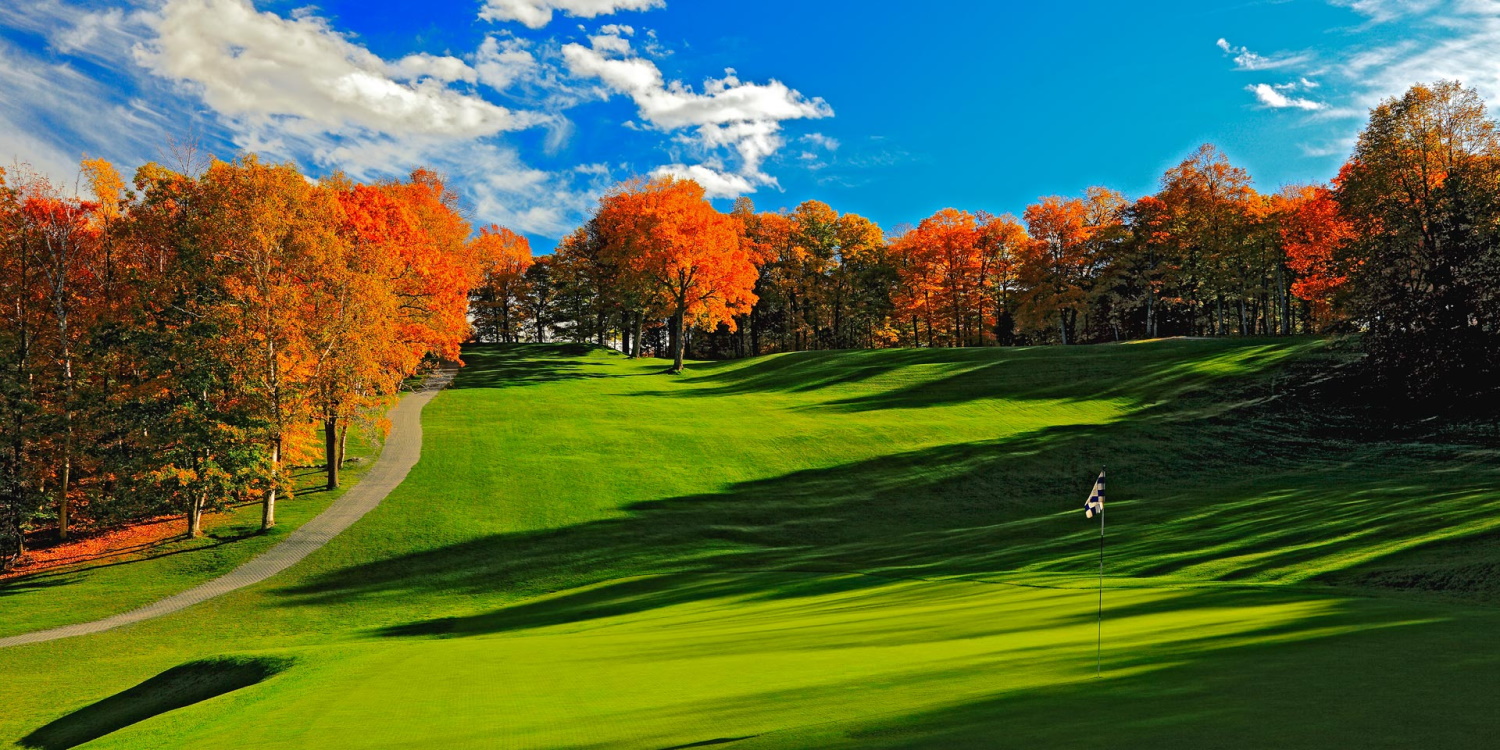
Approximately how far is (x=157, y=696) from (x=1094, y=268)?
276ft

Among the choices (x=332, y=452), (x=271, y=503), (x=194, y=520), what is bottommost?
(x=194, y=520)

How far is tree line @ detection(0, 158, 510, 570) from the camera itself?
107ft

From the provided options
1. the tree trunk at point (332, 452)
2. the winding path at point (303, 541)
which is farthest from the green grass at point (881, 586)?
the tree trunk at point (332, 452)

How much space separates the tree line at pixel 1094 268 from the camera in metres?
41.2

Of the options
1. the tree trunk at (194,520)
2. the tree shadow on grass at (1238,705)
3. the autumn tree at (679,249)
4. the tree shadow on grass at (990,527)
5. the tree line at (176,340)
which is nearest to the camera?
the tree shadow on grass at (1238,705)

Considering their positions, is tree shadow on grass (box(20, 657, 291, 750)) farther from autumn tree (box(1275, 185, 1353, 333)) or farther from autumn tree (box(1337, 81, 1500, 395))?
autumn tree (box(1275, 185, 1353, 333))

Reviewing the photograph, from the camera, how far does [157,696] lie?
17547mm

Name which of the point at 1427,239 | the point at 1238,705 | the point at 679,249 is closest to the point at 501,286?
the point at 679,249

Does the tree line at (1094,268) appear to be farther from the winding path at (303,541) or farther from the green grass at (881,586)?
the winding path at (303,541)

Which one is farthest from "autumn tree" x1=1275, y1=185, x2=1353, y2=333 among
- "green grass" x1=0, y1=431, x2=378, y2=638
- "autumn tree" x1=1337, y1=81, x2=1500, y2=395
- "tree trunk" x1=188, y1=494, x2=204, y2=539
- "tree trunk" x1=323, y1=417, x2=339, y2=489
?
"tree trunk" x1=188, y1=494, x2=204, y2=539

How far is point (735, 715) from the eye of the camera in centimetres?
928

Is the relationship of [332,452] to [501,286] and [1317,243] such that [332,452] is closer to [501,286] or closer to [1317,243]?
[501,286]

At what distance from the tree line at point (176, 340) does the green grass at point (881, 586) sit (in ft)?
20.5

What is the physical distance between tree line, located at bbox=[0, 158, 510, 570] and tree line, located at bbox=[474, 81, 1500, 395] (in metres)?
31.7
